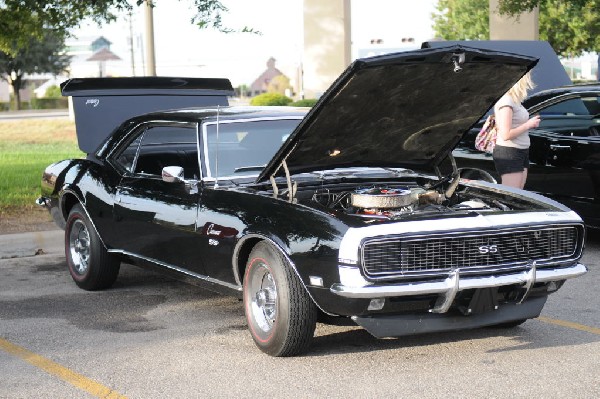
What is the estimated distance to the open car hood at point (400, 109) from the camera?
19.8 ft

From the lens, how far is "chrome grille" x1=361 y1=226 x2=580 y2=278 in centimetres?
568

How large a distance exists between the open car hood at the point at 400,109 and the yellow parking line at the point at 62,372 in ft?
5.71

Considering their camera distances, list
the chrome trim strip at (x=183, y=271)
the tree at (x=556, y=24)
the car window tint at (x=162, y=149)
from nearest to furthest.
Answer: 1. the chrome trim strip at (x=183, y=271)
2. the car window tint at (x=162, y=149)
3. the tree at (x=556, y=24)

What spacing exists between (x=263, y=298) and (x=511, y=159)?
14.3 feet

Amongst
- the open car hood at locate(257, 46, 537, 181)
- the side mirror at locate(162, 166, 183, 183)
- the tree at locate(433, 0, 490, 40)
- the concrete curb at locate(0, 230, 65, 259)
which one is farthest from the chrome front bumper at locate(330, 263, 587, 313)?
the tree at locate(433, 0, 490, 40)

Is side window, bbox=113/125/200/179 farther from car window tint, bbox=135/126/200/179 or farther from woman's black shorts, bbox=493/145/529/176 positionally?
woman's black shorts, bbox=493/145/529/176

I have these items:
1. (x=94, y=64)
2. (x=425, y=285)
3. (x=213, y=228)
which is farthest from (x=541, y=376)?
(x=94, y=64)

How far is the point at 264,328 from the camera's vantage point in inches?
248

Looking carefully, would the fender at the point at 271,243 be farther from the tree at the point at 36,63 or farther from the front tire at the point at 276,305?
the tree at the point at 36,63

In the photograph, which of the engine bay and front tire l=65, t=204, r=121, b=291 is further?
front tire l=65, t=204, r=121, b=291

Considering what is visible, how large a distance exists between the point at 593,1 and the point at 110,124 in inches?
428

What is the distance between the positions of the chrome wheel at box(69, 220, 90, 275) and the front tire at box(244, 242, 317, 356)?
8.35 feet

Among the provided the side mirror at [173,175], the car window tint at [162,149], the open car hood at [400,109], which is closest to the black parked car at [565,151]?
the open car hood at [400,109]

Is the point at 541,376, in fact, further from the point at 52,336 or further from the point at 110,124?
the point at 110,124
